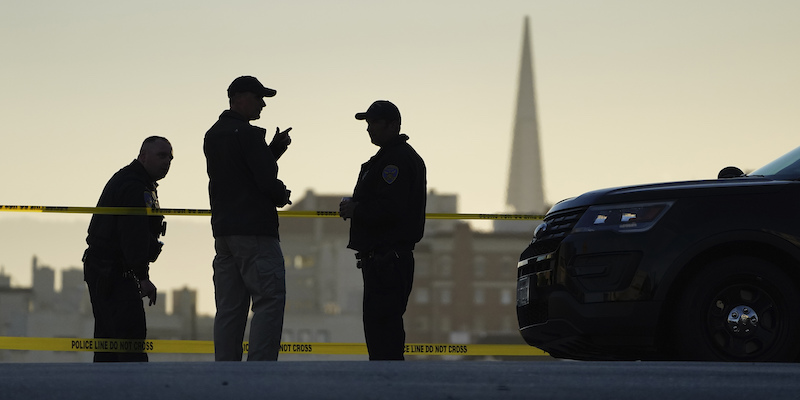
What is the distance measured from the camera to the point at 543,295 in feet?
22.7

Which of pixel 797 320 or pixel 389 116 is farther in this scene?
pixel 389 116

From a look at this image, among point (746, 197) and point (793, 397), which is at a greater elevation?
point (746, 197)

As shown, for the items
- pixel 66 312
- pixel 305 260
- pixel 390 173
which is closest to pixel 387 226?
pixel 390 173

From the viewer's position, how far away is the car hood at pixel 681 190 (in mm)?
6598

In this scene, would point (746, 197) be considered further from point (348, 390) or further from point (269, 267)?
point (348, 390)

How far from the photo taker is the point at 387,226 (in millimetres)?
7195

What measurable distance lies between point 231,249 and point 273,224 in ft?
0.86

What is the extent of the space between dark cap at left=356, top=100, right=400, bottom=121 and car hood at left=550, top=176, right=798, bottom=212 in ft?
3.84

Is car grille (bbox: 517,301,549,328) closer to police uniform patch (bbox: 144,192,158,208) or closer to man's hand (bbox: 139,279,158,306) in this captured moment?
man's hand (bbox: 139,279,158,306)

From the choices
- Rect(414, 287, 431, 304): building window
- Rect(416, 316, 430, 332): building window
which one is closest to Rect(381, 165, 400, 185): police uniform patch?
Rect(414, 287, 431, 304): building window

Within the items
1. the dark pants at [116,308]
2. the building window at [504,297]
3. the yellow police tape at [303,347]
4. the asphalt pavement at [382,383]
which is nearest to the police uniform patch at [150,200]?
the dark pants at [116,308]

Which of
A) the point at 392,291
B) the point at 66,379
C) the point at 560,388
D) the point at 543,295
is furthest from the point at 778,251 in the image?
the point at 66,379

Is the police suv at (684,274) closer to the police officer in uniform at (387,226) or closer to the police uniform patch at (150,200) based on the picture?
the police officer in uniform at (387,226)

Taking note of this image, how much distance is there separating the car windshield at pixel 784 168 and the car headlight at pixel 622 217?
77 centimetres
